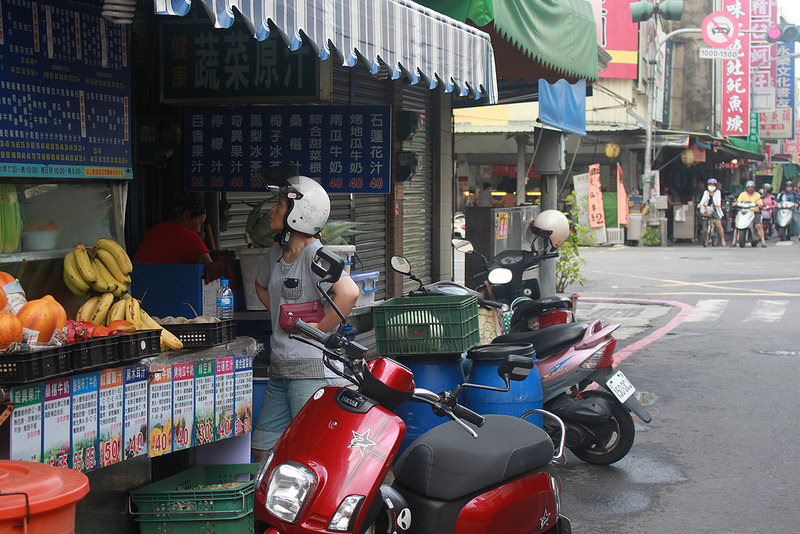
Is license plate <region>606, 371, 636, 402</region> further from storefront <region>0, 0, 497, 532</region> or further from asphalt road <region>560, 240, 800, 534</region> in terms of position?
storefront <region>0, 0, 497, 532</region>

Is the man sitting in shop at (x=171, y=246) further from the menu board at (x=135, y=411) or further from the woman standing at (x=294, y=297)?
the menu board at (x=135, y=411)

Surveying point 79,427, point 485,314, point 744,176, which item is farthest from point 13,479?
point 744,176

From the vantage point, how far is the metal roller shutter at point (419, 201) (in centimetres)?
1177

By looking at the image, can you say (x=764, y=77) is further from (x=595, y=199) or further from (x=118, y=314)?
(x=118, y=314)

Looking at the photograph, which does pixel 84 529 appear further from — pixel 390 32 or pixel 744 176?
pixel 744 176

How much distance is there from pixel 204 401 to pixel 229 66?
10.00ft

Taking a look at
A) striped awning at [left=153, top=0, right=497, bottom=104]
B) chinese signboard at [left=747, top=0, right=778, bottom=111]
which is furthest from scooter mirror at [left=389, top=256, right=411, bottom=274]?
chinese signboard at [left=747, top=0, right=778, bottom=111]

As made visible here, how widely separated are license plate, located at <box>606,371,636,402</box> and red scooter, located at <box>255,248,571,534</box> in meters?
2.54

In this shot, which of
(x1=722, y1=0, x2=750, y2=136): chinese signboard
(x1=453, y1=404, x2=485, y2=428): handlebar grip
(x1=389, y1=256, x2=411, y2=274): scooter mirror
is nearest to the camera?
(x1=453, y1=404, x2=485, y2=428): handlebar grip

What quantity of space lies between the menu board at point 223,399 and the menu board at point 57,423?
936 millimetres

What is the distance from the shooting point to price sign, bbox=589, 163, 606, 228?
2697 centimetres

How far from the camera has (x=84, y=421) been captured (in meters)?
3.98

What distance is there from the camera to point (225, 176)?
7262 mm

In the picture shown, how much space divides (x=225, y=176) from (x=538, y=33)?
3129 millimetres
